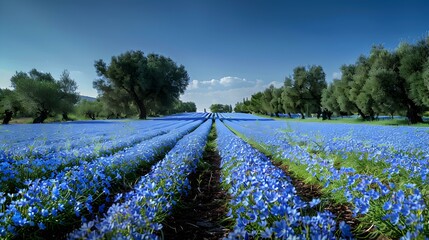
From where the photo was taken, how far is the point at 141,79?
39875mm

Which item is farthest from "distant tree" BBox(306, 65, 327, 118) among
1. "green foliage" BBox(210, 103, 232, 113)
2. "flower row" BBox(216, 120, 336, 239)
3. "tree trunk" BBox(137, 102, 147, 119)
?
"green foliage" BBox(210, 103, 232, 113)

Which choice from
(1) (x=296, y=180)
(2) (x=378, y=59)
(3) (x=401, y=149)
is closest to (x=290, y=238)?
(1) (x=296, y=180)

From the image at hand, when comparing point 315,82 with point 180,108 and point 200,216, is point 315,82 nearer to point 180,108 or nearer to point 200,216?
point 200,216

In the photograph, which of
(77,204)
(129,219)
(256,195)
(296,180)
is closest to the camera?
(129,219)

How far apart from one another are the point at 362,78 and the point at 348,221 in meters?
34.5

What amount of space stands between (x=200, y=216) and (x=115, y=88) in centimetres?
4411

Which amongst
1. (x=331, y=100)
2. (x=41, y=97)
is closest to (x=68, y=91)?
(x=41, y=97)

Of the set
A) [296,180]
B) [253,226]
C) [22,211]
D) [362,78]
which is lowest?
[296,180]

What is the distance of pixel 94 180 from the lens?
4.39 m

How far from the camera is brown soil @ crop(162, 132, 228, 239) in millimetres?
3576

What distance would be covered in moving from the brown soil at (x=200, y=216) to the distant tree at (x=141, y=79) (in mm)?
36738

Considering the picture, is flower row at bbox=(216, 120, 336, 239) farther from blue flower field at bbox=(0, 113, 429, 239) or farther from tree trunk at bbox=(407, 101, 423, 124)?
tree trunk at bbox=(407, 101, 423, 124)

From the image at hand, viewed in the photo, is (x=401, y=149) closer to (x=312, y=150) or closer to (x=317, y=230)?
(x=312, y=150)

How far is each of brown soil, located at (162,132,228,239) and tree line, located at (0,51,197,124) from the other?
36.9 m
